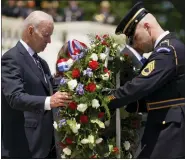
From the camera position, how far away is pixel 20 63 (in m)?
4.77

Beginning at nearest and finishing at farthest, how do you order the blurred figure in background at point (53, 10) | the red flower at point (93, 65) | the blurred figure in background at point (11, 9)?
the red flower at point (93, 65) → the blurred figure in background at point (11, 9) → the blurred figure in background at point (53, 10)

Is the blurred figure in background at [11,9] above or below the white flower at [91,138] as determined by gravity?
below

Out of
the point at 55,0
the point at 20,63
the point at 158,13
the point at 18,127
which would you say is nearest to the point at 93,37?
the point at 20,63

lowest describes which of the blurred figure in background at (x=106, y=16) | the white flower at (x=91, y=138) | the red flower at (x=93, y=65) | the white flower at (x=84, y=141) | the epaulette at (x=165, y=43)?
the blurred figure in background at (x=106, y=16)

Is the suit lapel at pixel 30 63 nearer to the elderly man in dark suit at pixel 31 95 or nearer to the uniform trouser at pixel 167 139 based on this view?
the elderly man in dark suit at pixel 31 95

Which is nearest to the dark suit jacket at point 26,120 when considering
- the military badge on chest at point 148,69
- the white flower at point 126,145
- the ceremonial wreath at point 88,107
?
the ceremonial wreath at point 88,107

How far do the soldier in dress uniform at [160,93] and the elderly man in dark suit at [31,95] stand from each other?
26.8 inches

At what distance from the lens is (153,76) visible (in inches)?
171

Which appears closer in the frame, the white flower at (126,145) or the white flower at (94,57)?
the white flower at (94,57)

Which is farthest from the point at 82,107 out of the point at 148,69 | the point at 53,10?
the point at 53,10

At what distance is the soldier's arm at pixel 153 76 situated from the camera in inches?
171

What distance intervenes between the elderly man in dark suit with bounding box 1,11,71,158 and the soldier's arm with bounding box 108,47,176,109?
0.70m

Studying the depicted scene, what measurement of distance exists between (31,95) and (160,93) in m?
1.07

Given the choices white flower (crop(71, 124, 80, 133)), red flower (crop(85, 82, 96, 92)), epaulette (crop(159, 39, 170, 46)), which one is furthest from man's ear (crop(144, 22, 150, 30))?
white flower (crop(71, 124, 80, 133))
